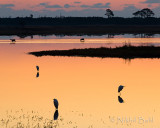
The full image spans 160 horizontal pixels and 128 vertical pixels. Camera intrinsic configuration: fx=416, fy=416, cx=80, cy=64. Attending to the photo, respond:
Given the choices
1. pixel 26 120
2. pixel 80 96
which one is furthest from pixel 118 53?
pixel 26 120

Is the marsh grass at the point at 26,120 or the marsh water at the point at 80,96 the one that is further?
the marsh water at the point at 80,96

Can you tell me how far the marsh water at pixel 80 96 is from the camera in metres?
17.0

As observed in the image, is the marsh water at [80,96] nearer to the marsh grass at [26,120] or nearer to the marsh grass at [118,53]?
the marsh grass at [26,120]

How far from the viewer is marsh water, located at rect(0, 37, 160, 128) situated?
17.0 metres

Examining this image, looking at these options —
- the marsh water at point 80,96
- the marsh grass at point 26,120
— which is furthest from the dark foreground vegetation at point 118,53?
the marsh grass at point 26,120

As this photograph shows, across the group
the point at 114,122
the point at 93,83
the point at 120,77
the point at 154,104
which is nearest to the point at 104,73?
the point at 120,77

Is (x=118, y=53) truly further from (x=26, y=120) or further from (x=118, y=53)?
(x=26, y=120)

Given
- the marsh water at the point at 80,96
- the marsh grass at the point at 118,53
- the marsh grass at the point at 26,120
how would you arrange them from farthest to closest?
the marsh grass at the point at 118,53, the marsh water at the point at 80,96, the marsh grass at the point at 26,120

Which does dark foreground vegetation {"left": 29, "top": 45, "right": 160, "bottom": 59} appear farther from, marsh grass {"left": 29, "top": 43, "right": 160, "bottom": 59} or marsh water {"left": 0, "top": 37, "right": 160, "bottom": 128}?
marsh water {"left": 0, "top": 37, "right": 160, "bottom": 128}

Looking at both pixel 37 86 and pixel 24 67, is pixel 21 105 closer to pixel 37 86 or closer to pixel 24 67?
pixel 37 86

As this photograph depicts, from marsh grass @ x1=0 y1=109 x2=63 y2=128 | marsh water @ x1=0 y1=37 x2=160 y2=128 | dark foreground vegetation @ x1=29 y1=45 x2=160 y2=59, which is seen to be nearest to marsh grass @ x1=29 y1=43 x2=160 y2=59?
dark foreground vegetation @ x1=29 y1=45 x2=160 y2=59

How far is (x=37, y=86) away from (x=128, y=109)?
8.61 meters

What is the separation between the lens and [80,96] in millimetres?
22500

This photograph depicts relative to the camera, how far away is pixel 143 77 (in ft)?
96.8
